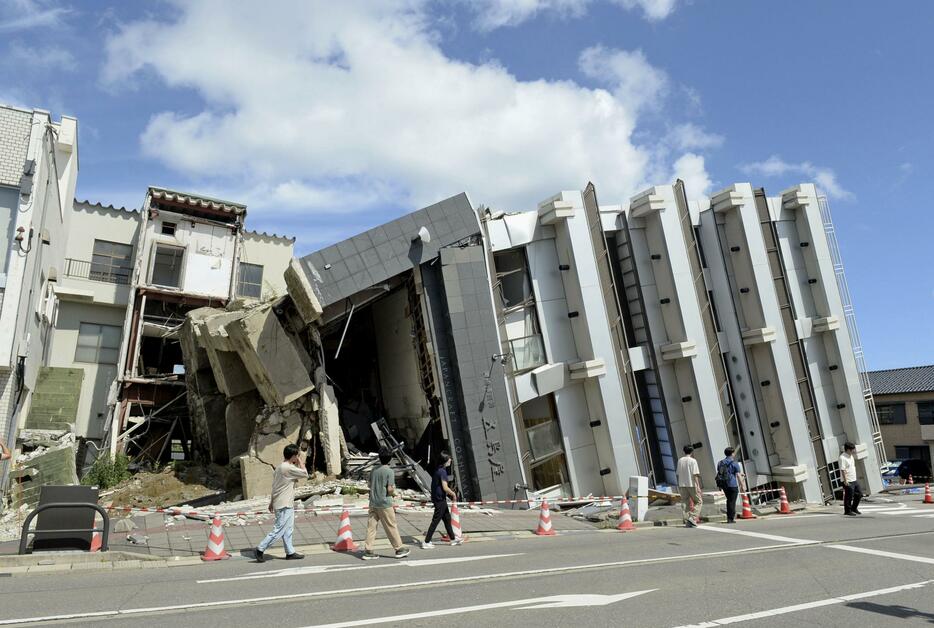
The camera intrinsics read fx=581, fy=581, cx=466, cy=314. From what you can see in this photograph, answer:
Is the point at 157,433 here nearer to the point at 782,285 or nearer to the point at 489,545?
the point at 489,545

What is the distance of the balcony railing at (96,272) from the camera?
24.0 metres

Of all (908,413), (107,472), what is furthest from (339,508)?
(908,413)

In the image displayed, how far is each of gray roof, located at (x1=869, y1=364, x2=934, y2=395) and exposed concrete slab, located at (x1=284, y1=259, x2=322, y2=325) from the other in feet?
144

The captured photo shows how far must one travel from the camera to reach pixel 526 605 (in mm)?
6121

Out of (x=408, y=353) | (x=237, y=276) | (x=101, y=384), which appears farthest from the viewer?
(x=237, y=276)

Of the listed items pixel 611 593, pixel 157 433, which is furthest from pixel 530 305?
pixel 157 433

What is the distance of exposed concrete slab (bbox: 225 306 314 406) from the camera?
15.4m

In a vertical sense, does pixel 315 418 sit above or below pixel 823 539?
above

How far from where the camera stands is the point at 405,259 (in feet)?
51.3

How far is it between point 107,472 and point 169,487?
4.23 meters

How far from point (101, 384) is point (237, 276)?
695 cm

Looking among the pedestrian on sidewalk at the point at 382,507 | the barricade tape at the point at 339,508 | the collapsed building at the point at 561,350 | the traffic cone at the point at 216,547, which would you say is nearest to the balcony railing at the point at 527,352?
the collapsed building at the point at 561,350

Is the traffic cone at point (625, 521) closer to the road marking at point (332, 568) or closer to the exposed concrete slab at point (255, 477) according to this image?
the road marking at point (332, 568)

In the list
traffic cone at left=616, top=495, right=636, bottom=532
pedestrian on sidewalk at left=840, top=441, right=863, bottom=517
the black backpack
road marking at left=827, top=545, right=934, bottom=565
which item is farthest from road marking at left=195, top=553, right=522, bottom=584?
pedestrian on sidewalk at left=840, top=441, right=863, bottom=517
